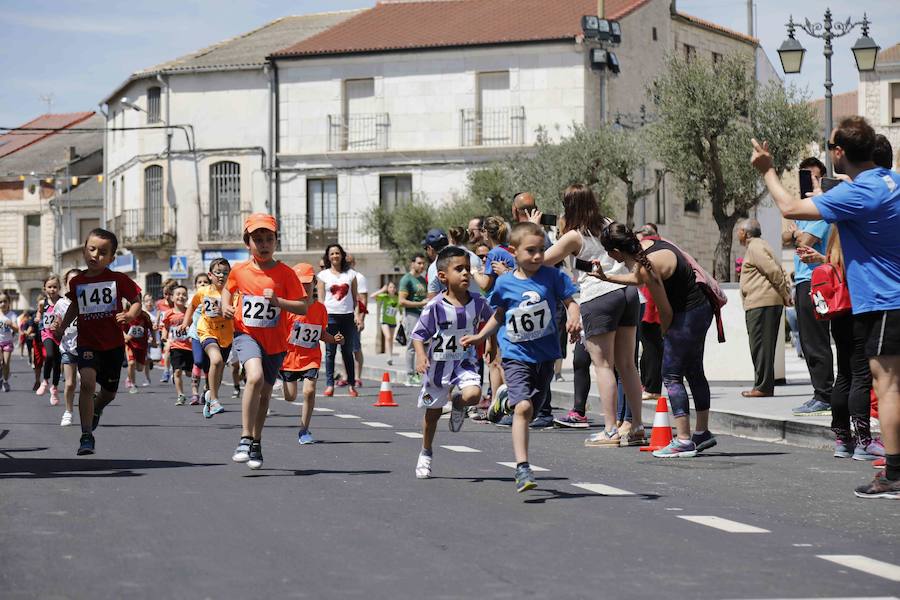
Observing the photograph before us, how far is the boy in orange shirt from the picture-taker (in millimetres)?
10172

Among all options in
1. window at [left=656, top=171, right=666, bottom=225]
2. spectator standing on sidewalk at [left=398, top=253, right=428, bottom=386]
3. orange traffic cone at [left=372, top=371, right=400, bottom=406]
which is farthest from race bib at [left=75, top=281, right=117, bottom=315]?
window at [left=656, top=171, right=666, bottom=225]

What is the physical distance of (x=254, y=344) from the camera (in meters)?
10.3

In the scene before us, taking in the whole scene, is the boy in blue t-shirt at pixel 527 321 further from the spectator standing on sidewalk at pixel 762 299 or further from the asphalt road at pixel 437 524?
the spectator standing on sidewalk at pixel 762 299

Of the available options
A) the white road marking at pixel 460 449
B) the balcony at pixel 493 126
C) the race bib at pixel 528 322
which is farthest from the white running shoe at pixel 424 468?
the balcony at pixel 493 126

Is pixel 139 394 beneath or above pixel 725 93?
beneath

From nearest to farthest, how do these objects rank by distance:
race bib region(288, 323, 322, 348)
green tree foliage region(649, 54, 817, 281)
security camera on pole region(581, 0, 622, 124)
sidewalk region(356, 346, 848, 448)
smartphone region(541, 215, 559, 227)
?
sidewalk region(356, 346, 848, 448) < race bib region(288, 323, 322, 348) < smartphone region(541, 215, 559, 227) < green tree foliage region(649, 54, 817, 281) < security camera on pole region(581, 0, 622, 124)

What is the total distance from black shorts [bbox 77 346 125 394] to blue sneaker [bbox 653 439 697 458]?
402 cm

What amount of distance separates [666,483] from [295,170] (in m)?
44.3

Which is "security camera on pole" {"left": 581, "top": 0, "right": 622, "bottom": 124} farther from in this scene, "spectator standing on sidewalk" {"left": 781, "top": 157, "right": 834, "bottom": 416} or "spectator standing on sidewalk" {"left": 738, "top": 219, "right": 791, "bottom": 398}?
"spectator standing on sidewalk" {"left": 781, "top": 157, "right": 834, "bottom": 416}

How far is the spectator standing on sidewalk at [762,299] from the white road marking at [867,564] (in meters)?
9.60

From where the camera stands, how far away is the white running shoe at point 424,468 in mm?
9547

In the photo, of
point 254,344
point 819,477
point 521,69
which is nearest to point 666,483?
point 819,477

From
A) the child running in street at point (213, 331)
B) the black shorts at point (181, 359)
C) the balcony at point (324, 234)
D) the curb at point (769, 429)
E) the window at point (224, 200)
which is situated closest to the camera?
the curb at point (769, 429)

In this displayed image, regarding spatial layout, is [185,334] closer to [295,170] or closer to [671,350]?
[671,350]
